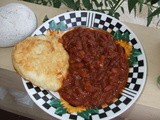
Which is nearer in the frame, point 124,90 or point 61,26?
point 124,90

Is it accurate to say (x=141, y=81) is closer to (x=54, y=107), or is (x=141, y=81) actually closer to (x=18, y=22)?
(x=54, y=107)

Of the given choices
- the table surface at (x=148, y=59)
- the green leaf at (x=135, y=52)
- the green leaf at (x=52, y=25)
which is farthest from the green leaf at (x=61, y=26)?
the green leaf at (x=135, y=52)

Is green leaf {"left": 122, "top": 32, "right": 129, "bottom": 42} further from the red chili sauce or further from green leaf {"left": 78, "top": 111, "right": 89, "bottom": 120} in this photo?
green leaf {"left": 78, "top": 111, "right": 89, "bottom": 120}

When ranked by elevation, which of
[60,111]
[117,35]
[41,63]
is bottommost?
[60,111]

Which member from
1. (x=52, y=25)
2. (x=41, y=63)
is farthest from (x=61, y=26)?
(x=41, y=63)

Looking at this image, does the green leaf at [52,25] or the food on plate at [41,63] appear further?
the green leaf at [52,25]

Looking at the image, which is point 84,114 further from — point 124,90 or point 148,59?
point 148,59

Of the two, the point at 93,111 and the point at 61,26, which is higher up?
the point at 61,26

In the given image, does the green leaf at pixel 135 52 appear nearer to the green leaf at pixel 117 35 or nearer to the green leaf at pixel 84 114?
the green leaf at pixel 117 35
